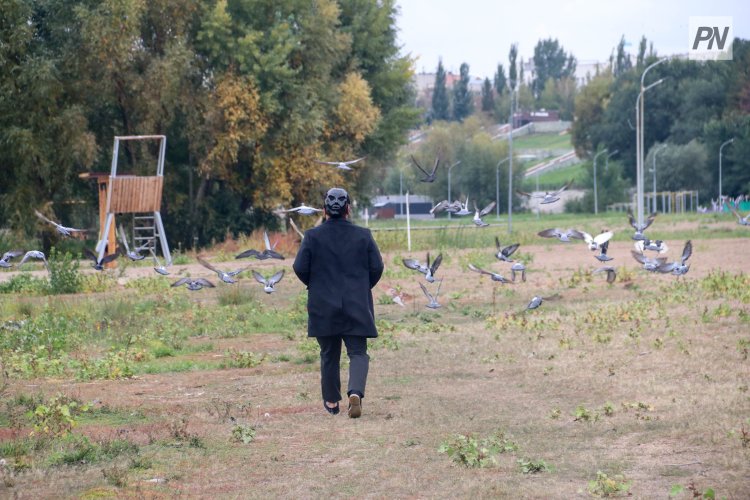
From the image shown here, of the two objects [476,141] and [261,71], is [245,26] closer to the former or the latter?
[261,71]

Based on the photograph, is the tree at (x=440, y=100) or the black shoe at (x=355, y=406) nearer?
the black shoe at (x=355, y=406)

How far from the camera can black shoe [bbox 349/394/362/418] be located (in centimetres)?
978

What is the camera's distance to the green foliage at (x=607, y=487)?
273 inches

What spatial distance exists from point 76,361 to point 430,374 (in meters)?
4.20

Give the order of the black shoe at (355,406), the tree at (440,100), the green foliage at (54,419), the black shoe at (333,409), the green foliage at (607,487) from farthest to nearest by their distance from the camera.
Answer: the tree at (440,100), the black shoe at (333,409), the black shoe at (355,406), the green foliage at (54,419), the green foliage at (607,487)

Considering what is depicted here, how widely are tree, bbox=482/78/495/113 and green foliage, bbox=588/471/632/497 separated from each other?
153623mm

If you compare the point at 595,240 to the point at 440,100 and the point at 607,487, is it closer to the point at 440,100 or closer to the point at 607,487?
the point at 607,487

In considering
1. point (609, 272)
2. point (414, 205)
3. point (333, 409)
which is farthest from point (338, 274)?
point (414, 205)

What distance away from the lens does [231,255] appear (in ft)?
118

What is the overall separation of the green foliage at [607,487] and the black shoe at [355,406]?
3033 mm

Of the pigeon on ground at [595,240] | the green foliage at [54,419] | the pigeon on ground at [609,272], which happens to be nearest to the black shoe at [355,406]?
the green foliage at [54,419]

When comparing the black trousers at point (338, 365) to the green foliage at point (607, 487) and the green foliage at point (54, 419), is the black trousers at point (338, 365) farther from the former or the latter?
the green foliage at point (607, 487)

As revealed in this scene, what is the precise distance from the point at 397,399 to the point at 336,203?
2.23 m

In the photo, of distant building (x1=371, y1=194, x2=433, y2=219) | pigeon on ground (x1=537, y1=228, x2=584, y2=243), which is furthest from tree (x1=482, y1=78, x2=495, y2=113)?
pigeon on ground (x1=537, y1=228, x2=584, y2=243)
